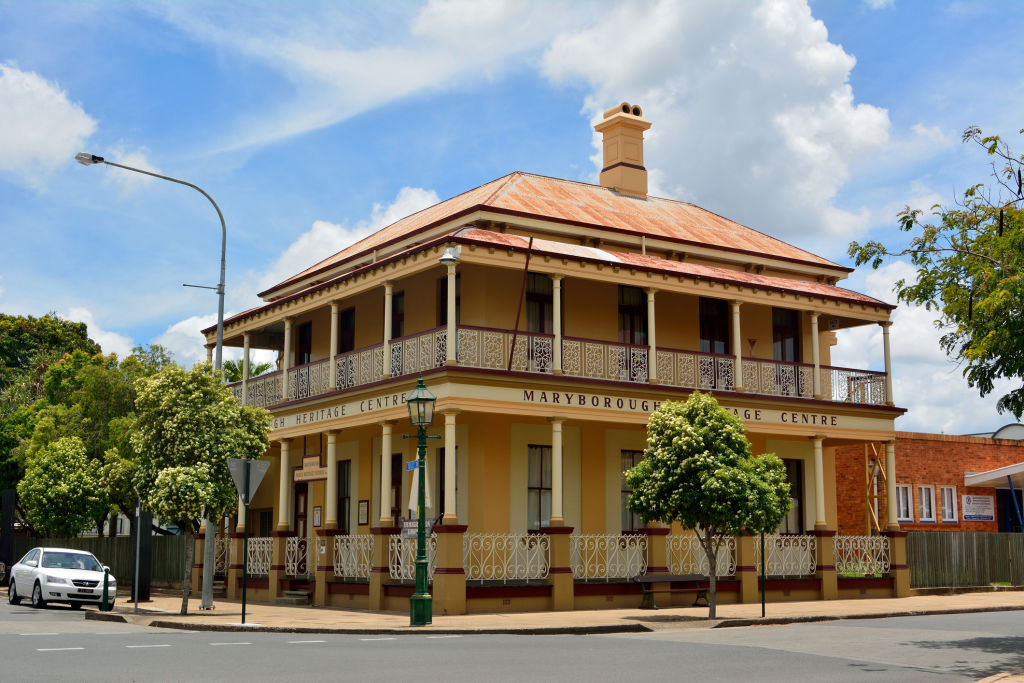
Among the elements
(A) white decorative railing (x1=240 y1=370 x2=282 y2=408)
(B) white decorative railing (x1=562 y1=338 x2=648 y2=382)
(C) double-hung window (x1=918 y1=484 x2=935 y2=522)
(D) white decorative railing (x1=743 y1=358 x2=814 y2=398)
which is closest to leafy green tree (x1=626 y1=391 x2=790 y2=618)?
(B) white decorative railing (x1=562 y1=338 x2=648 y2=382)

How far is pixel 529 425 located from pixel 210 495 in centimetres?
706

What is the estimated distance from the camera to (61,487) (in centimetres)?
3228

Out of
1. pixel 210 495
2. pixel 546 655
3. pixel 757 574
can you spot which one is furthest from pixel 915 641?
pixel 210 495

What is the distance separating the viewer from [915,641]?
15.5 metres

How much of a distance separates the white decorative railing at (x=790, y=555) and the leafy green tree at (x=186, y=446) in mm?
11587

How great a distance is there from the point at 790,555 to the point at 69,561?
Result: 16.1 meters

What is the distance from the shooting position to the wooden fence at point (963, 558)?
90.5 feet

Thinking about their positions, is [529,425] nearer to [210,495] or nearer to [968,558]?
[210,495]

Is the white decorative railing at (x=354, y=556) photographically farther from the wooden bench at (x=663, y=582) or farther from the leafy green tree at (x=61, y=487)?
the leafy green tree at (x=61, y=487)

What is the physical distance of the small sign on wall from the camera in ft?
109

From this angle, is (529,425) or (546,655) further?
(529,425)

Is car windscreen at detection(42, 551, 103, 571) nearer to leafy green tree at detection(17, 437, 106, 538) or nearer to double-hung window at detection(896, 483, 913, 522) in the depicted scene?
leafy green tree at detection(17, 437, 106, 538)

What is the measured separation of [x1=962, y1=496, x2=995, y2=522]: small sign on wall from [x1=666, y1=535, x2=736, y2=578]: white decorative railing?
1266cm

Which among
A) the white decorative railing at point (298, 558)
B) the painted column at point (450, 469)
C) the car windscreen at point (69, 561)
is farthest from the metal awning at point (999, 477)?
the car windscreen at point (69, 561)
